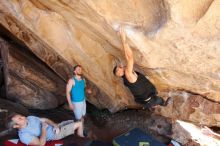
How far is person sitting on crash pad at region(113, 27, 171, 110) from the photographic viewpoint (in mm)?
6172

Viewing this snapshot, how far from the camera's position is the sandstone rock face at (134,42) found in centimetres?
543

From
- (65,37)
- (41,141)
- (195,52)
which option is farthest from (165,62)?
(41,141)

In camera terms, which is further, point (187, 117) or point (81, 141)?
point (187, 117)

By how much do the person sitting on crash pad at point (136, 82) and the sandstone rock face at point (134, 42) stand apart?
0.68 feet

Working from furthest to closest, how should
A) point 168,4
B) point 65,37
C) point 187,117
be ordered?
1. point 187,117
2. point 65,37
3. point 168,4

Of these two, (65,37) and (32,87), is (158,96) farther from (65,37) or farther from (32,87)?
(32,87)

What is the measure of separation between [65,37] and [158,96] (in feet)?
7.60

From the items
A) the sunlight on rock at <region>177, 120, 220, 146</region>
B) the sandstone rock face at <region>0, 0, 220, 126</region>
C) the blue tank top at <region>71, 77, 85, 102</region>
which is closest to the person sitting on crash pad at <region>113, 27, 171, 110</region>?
the sandstone rock face at <region>0, 0, 220, 126</region>

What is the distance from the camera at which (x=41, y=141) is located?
574cm

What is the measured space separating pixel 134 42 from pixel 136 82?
0.88m

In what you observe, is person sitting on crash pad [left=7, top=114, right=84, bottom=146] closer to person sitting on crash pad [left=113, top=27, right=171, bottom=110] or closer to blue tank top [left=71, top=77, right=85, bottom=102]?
blue tank top [left=71, top=77, right=85, bottom=102]

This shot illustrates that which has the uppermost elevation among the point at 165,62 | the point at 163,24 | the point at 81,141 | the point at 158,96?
the point at 163,24

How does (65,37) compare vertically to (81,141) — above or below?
above

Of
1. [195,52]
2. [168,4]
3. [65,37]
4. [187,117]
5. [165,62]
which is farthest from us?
[187,117]
